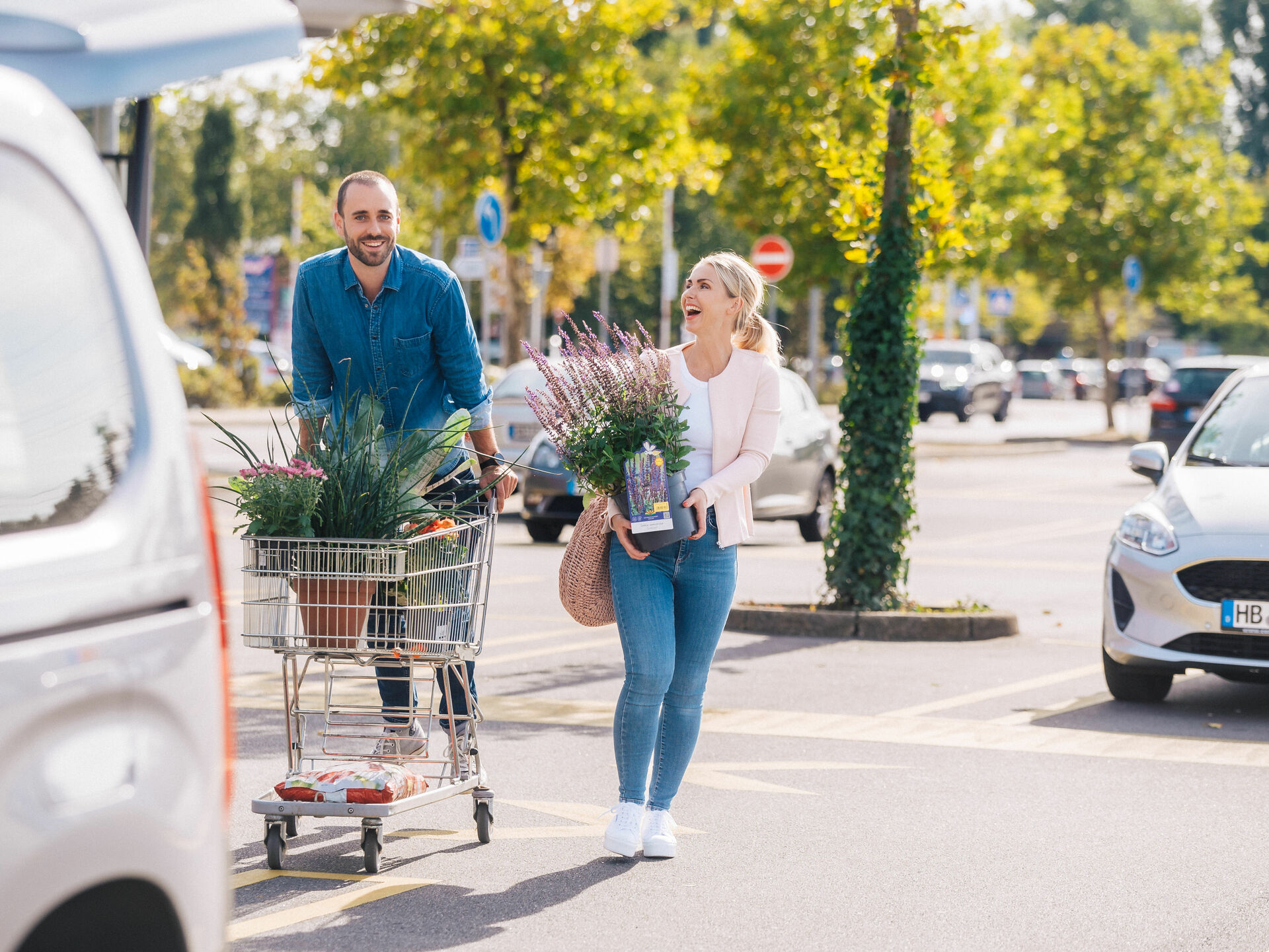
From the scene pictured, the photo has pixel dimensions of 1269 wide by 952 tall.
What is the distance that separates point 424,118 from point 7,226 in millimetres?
24561

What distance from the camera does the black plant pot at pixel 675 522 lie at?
214 inches

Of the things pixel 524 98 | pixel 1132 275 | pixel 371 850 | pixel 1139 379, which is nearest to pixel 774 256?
pixel 524 98

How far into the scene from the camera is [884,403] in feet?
36.8

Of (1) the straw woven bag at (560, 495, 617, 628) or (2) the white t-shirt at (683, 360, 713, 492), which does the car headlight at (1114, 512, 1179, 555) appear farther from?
(1) the straw woven bag at (560, 495, 617, 628)

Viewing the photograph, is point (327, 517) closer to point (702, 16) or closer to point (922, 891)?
point (922, 891)

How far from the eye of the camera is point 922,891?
5.27m

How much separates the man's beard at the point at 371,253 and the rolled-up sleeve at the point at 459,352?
0.21m

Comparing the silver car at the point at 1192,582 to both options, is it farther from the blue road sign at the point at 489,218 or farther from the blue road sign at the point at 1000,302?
the blue road sign at the point at 1000,302

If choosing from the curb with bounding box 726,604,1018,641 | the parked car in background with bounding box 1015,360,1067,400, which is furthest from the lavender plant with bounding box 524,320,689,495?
the parked car in background with bounding box 1015,360,1067,400

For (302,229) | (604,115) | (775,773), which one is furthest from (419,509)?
(302,229)

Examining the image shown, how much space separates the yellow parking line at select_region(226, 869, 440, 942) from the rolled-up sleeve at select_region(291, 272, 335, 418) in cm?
137

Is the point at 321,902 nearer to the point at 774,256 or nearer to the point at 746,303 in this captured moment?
the point at 746,303

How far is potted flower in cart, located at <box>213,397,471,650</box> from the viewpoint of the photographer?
493 cm

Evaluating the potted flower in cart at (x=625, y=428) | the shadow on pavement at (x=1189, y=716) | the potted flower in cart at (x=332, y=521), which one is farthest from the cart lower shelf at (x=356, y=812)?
the shadow on pavement at (x=1189, y=716)
